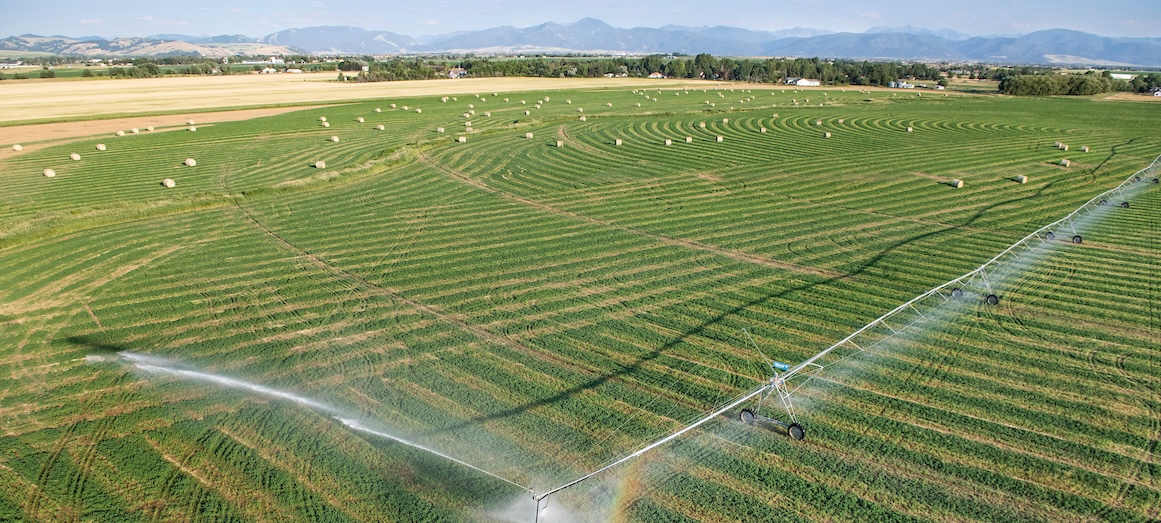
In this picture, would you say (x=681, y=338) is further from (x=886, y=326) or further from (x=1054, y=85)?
(x=1054, y=85)

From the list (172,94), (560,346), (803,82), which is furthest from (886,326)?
(803,82)

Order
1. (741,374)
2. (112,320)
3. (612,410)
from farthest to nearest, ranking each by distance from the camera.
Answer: (112,320) < (741,374) < (612,410)

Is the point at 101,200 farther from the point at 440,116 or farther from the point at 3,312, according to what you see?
the point at 440,116

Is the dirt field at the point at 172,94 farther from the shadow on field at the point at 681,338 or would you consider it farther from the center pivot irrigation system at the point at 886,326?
the center pivot irrigation system at the point at 886,326

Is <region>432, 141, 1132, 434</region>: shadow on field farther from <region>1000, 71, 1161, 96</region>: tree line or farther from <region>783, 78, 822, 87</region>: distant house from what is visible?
Result: <region>783, 78, 822, 87</region>: distant house

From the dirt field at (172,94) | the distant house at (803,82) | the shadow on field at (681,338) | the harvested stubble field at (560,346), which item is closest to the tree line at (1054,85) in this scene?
the distant house at (803,82)

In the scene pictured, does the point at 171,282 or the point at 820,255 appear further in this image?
the point at 820,255

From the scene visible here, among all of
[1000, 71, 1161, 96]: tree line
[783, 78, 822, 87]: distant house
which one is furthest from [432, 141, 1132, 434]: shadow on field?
[783, 78, 822, 87]: distant house

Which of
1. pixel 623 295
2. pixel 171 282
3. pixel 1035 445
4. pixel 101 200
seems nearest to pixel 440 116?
pixel 101 200
